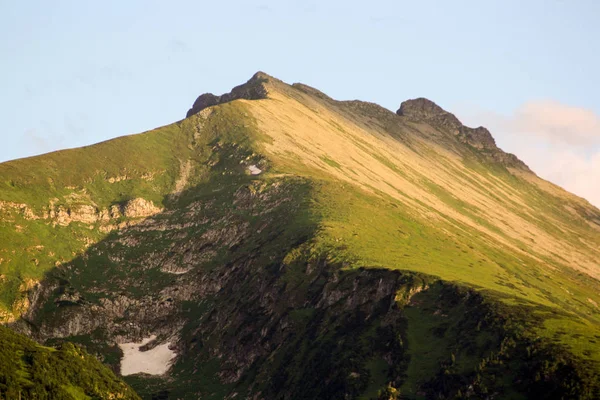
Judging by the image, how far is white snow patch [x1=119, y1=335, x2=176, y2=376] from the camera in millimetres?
174375

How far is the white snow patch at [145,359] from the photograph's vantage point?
174m

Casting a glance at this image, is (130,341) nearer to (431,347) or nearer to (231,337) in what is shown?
(231,337)

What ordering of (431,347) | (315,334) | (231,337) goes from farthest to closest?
(231,337)
(315,334)
(431,347)

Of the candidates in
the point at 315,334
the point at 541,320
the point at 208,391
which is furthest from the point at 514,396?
the point at 208,391

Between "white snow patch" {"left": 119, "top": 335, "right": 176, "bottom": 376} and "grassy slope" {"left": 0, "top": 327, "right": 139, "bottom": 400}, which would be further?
"white snow patch" {"left": 119, "top": 335, "right": 176, "bottom": 376}

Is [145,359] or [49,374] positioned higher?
[49,374]

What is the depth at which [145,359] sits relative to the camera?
588ft

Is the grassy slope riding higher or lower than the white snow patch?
higher

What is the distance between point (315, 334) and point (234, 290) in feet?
122

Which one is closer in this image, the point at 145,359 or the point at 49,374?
the point at 49,374

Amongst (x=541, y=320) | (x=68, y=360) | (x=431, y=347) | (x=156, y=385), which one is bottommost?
(x=156, y=385)

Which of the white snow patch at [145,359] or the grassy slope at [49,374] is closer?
the grassy slope at [49,374]

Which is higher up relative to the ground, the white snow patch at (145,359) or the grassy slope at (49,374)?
the grassy slope at (49,374)

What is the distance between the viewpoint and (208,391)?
534 ft
